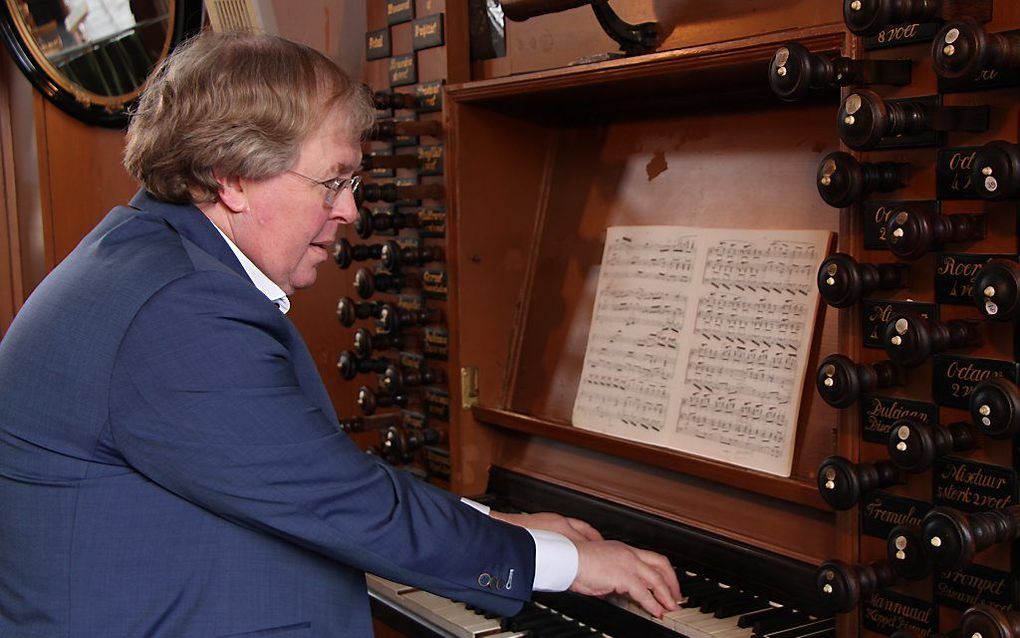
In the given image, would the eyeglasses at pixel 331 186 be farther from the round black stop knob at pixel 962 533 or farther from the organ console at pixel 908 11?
the round black stop knob at pixel 962 533

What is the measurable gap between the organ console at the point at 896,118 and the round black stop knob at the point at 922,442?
0.41 m

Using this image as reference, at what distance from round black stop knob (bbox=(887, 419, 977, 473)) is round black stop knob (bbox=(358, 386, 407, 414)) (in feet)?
4.97

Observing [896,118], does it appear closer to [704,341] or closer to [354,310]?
[704,341]

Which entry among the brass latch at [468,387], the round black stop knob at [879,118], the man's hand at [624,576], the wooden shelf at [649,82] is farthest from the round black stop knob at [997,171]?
the brass latch at [468,387]

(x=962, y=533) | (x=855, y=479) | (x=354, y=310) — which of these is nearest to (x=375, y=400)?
(x=354, y=310)

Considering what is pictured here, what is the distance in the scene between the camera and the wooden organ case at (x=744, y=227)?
151cm

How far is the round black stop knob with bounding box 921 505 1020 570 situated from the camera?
4.56ft

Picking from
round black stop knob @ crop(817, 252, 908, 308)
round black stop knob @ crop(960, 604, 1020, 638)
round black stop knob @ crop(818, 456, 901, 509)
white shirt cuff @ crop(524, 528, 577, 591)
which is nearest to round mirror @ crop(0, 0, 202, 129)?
white shirt cuff @ crop(524, 528, 577, 591)

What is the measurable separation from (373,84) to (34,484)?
173 centimetres

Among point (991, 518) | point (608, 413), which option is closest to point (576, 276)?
point (608, 413)

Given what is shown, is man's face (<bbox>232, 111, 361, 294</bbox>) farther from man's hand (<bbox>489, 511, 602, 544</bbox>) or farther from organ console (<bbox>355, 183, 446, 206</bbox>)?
organ console (<bbox>355, 183, 446, 206</bbox>)

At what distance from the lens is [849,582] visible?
1621mm

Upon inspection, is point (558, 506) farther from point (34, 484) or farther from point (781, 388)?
point (34, 484)

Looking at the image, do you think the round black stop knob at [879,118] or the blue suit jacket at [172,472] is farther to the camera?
the round black stop knob at [879,118]
